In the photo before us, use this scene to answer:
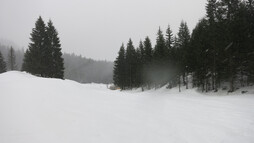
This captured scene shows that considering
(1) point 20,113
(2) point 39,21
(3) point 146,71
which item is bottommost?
(1) point 20,113

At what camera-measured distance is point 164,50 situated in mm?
38000

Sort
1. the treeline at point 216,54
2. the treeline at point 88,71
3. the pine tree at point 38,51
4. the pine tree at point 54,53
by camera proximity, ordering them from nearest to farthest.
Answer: the treeline at point 216,54 < the pine tree at point 38,51 < the pine tree at point 54,53 < the treeline at point 88,71

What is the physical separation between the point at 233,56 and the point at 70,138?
75.0ft

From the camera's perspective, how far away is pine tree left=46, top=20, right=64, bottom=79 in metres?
32.2

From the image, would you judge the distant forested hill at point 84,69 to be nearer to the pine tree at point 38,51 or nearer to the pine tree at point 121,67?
the pine tree at point 121,67

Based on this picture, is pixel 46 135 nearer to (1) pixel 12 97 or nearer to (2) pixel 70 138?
(2) pixel 70 138

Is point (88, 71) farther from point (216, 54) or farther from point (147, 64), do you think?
point (216, 54)

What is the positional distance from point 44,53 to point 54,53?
6.77 ft

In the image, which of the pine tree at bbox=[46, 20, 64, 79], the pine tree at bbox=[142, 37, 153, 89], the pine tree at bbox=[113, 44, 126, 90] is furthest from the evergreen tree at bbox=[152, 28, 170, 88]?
the pine tree at bbox=[46, 20, 64, 79]

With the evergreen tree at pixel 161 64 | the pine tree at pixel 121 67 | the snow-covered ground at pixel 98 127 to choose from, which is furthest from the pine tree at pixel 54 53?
the snow-covered ground at pixel 98 127

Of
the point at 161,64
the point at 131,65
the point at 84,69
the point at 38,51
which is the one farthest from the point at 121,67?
the point at 84,69

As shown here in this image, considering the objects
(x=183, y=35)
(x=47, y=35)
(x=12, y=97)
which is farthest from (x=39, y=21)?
(x=183, y=35)

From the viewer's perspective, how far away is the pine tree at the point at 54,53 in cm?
3225

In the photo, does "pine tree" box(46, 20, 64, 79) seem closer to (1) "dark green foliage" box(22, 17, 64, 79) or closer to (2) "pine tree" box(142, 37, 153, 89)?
(1) "dark green foliage" box(22, 17, 64, 79)
